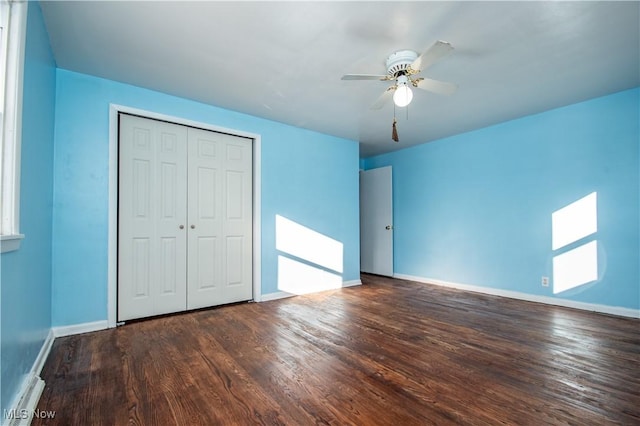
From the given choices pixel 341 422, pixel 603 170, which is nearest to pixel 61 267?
pixel 341 422

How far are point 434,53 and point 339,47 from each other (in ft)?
2.48

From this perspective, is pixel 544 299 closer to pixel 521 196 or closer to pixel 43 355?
pixel 521 196

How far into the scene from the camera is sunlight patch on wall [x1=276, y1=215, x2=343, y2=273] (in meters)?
3.96

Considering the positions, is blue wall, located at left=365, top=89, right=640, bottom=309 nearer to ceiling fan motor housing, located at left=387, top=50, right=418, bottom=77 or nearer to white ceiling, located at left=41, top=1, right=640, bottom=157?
white ceiling, located at left=41, top=1, right=640, bottom=157

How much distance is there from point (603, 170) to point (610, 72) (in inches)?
42.9

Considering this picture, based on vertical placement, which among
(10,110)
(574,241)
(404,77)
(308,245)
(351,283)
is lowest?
(351,283)

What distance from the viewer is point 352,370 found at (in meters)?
1.92

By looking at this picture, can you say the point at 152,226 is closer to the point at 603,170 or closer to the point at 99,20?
the point at 99,20

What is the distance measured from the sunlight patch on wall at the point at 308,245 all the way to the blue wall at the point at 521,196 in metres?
1.55

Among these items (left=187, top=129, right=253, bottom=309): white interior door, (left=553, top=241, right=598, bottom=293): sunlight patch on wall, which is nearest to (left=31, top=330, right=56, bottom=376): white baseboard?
(left=187, top=129, right=253, bottom=309): white interior door

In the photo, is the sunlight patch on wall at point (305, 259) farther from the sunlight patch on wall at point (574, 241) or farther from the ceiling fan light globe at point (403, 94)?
the sunlight patch on wall at point (574, 241)

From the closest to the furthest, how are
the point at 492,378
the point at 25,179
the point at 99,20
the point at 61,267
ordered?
1. the point at 25,179
2. the point at 492,378
3. the point at 99,20
4. the point at 61,267

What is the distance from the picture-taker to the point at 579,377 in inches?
72.0

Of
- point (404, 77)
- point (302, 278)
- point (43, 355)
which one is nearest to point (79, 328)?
point (43, 355)
